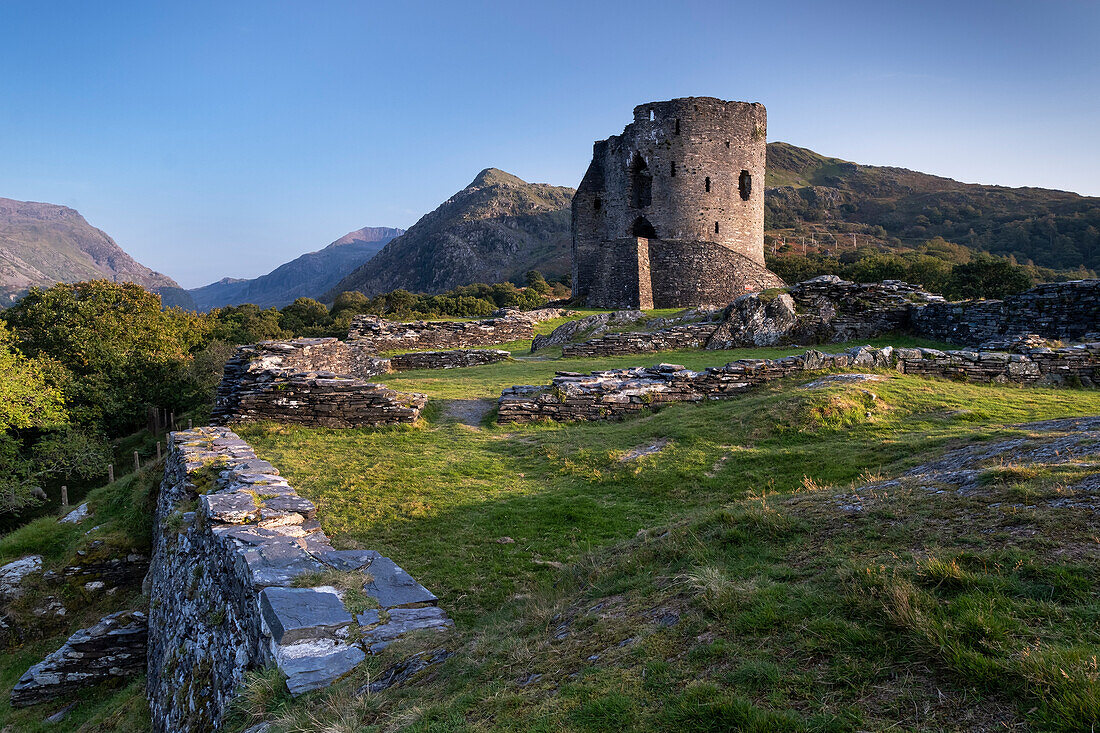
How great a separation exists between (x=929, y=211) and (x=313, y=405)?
116m

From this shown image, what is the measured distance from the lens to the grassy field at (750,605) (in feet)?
7.34

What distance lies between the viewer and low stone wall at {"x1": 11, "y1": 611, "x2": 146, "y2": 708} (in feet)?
25.7

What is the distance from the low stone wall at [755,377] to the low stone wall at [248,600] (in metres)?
5.77

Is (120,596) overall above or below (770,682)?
below

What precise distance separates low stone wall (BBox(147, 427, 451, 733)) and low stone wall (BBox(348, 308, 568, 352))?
16.5 meters

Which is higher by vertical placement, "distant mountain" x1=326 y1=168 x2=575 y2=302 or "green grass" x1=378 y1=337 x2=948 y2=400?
"distant mountain" x1=326 y1=168 x2=575 y2=302

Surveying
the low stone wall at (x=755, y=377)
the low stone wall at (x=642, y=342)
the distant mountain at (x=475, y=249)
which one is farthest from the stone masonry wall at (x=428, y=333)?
the distant mountain at (x=475, y=249)

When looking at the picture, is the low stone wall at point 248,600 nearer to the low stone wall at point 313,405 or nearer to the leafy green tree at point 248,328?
the low stone wall at point 313,405

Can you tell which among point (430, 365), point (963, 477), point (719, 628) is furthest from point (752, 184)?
point (719, 628)

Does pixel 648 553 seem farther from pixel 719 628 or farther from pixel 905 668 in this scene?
pixel 905 668

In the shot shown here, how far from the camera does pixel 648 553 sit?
4578mm

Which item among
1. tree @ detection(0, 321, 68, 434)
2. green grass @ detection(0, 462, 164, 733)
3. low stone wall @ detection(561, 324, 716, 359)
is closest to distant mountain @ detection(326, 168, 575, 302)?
tree @ detection(0, 321, 68, 434)

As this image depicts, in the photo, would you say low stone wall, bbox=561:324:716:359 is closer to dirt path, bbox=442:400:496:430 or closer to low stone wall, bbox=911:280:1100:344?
low stone wall, bbox=911:280:1100:344

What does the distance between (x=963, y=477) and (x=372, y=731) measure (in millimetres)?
4560
